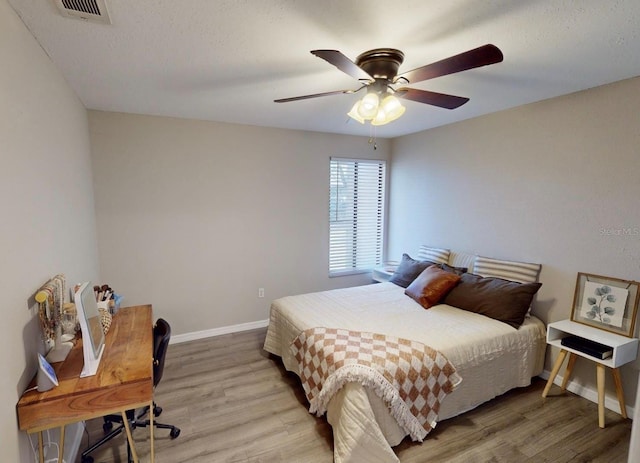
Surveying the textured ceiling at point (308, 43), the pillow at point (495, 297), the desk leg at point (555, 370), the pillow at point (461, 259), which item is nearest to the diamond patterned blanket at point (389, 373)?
the pillow at point (495, 297)

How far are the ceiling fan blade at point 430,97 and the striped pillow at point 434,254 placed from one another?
2.12m

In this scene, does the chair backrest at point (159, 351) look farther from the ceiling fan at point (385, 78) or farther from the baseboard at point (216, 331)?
the ceiling fan at point (385, 78)

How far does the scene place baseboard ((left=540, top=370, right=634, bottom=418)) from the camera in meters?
2.43

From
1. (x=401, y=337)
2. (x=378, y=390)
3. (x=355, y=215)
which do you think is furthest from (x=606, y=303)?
(x=355, y=215)

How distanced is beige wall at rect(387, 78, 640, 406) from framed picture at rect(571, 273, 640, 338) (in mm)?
78

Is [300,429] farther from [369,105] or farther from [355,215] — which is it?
[355,215]

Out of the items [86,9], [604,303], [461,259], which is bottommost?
[604,303]

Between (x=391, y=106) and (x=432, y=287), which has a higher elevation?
(x=391, y=106)

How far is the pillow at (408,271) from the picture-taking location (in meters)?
3.63

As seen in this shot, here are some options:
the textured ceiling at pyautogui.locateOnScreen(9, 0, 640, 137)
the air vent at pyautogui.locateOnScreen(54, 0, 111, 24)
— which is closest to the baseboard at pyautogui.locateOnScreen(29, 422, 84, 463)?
the air vent at pyautogui.locateOnScreen(54, 0, 111, 24)

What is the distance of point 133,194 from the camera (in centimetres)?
331

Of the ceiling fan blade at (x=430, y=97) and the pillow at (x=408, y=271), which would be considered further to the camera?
the pillow at (x=408, y=271)

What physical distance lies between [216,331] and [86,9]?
3.25m

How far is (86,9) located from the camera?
1.47 meters
